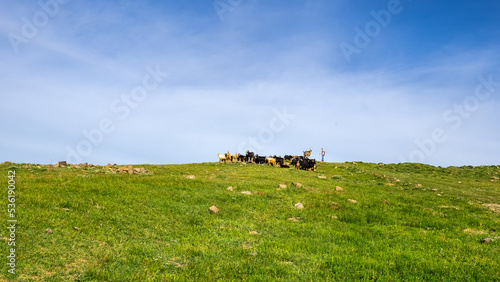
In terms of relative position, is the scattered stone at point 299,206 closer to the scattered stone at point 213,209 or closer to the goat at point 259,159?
the scattered stone at point 213,209

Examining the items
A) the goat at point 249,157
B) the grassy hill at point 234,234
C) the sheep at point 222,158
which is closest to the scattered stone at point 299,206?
the grassy hill at point 234,234

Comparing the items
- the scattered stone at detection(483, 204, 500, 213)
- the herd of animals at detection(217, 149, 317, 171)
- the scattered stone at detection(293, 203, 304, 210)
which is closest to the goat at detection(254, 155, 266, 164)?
the herd of animals at detection(217, 149, 317, 171)

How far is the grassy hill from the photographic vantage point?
10.2m

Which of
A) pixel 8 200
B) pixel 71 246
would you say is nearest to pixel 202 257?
pixel 71 246

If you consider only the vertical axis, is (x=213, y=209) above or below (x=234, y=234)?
above

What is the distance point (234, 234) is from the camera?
1388cm

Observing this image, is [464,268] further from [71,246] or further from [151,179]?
[151,179]

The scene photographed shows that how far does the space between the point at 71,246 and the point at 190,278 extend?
4148 millimetres

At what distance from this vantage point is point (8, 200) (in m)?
13.6

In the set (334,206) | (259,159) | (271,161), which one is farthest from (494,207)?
(259,159)

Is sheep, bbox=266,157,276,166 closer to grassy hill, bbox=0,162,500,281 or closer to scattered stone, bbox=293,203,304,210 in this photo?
grassy hill, bbox=0,162,500,281

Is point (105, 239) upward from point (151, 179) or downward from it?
downward

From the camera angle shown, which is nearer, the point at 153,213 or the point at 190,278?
the point at 190,278

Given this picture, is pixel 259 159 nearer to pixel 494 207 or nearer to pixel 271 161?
pixel 271 161
